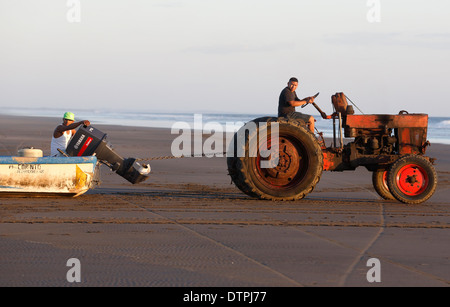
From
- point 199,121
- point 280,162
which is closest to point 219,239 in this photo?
point 280,162

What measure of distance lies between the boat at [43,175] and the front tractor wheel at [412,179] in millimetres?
4398

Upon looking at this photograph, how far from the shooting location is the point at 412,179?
435 inches

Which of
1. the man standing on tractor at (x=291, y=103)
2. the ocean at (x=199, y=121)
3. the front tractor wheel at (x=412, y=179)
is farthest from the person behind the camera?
the ocean at (x=199, y=121)

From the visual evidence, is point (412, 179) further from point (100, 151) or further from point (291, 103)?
point (100, 151)

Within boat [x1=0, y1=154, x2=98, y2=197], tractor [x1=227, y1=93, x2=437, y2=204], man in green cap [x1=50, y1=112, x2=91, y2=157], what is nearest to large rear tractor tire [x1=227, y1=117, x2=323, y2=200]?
tractor [x1=227, y1=93, x2=437, y2=204]

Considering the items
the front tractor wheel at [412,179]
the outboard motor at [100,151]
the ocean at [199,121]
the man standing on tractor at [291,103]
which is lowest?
the ocean at [199,121]

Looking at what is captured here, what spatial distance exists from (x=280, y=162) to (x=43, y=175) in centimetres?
342

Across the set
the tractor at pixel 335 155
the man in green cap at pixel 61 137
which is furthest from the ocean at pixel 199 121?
the man in green cap at pixel 61 137

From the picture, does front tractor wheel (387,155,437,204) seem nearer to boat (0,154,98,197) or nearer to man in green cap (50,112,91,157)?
boat (0,154,98,197)

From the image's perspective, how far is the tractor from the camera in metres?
11.0

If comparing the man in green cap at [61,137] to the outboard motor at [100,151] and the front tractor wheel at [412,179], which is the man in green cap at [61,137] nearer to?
the outboard motor at [100,151]

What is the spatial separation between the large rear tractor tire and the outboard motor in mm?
1426

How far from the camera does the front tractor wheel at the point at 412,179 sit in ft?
36.0
